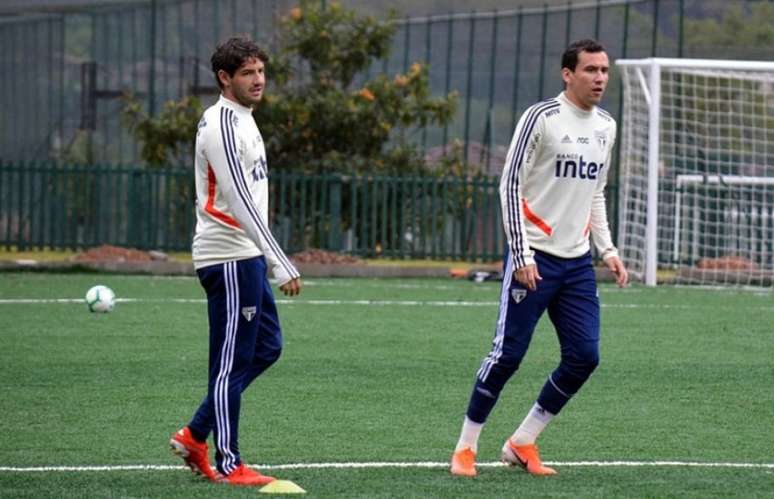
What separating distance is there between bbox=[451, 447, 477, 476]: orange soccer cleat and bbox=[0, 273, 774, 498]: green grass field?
0.12 meters

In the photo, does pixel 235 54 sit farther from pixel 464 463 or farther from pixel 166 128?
pixel 166 128

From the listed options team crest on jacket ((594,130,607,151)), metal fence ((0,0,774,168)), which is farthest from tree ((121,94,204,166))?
team crest on jacket ((594,130,607,151))

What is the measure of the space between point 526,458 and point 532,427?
0.17 m

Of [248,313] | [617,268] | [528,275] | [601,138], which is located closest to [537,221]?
[528,275]

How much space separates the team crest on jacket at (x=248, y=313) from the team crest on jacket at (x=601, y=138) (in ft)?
6.19

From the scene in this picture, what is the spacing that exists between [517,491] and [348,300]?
9.79 metres

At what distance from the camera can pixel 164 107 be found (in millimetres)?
23578

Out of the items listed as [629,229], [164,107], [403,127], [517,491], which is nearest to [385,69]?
[403,127]

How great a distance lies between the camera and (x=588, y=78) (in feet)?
25.5

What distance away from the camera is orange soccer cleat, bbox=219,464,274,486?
7.30m

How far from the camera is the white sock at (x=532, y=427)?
7.84m

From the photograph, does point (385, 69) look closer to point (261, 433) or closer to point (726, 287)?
point (726, 287)

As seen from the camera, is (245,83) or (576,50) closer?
(245,83)

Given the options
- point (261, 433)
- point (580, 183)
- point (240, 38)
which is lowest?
point (261, 433)
